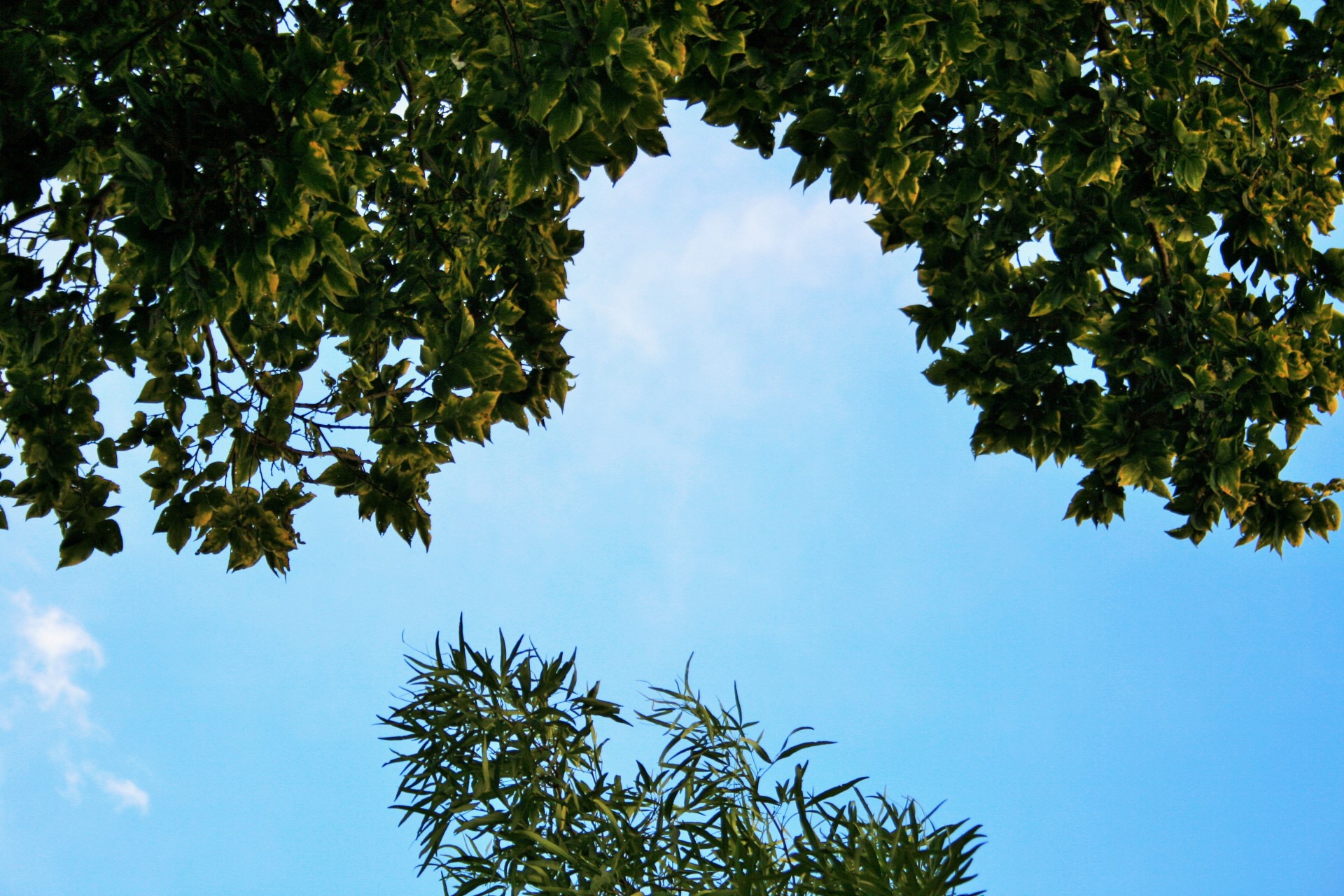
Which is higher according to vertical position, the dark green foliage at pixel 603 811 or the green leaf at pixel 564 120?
the green leaf at pixel 564 120

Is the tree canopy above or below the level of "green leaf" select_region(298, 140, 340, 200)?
above

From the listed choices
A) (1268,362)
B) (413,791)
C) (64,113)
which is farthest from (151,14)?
(1268,362)

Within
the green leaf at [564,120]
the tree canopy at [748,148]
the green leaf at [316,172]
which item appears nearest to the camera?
the green leaf at [564,120]

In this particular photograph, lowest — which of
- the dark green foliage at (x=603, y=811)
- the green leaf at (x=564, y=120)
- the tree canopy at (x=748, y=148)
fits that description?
the dark green foliage at (x=603, y=811)

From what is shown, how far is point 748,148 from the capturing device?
505 cm

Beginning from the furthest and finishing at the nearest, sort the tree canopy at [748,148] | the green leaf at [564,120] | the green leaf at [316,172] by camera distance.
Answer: the tree canopy at [748,148] → the green leaf at [316,172] → the green leaf at [564,120]

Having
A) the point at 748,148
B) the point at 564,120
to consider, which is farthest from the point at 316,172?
the point at 748,148

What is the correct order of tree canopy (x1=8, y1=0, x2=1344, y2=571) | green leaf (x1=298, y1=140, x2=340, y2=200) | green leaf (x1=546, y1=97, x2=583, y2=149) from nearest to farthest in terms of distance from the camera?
green leaf (x1=546, y1=97, x2=583, y2=149) < green leaf (x1=298, y1=140, x2=340, y2=200) < tree canopy (x1=8, y1=0, x2=1344, y2=571)

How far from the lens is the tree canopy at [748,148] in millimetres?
3834

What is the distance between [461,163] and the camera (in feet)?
18.4

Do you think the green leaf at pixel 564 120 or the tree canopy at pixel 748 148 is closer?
the green leaf at pixel 564 120

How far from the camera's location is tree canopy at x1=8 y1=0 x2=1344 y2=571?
383cm

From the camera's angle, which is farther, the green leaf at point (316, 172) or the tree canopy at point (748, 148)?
the tree canopy at point (748, 148)

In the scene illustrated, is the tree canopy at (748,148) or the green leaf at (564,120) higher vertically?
the tree canopy at (748,148)
